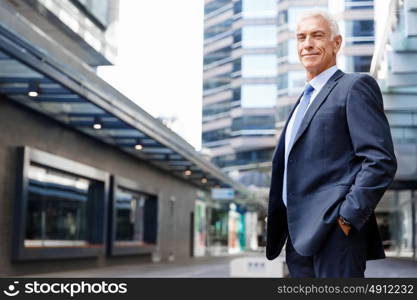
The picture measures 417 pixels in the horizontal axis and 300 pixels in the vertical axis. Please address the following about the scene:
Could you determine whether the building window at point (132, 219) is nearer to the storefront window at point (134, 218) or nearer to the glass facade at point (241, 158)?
the storefront window at point (134, 218)

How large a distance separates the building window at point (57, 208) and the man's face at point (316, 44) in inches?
407

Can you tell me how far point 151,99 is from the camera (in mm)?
11539

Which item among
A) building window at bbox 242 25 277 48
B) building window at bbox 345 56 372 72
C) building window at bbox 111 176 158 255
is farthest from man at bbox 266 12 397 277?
building window at bbox 242 25 277 48

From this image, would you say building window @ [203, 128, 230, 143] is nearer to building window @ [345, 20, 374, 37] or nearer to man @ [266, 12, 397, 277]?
building window @ [345, 20, 374, 37]

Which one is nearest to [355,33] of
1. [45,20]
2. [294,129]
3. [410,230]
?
[45,20]

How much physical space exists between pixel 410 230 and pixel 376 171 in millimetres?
24543

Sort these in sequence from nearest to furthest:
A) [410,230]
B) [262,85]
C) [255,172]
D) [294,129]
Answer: [294,129] < [262,85] < [410,230] < [255,172]

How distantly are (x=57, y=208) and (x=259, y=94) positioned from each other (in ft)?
30.4

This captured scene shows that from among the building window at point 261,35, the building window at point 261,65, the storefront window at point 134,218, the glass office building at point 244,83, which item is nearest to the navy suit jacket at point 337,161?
the glass office building at point 244,83

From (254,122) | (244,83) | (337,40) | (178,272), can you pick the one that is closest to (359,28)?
(178,272)

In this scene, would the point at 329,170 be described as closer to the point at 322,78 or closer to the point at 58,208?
the point at 322,78

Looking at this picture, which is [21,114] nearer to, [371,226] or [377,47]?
[377,47]

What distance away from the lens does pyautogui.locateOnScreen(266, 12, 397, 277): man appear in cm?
212

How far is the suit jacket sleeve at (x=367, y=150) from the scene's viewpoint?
2.05 metres
